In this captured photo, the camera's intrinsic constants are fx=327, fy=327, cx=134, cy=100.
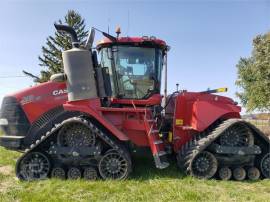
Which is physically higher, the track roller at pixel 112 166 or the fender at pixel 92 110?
the fender at pixel 92 110

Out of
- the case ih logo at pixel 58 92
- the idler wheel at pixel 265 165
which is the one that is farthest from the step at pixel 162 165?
the case ih logo at pixel 58 92

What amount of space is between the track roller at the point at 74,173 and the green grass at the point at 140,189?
0.95 feet

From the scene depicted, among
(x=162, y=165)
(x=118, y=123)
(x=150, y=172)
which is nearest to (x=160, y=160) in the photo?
(x=162, y=165)

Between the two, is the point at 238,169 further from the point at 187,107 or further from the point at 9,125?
the point at 9,125

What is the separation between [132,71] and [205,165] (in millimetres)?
2614

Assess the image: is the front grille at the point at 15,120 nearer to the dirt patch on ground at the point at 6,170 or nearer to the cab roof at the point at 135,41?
the dirt patch on ground at the point at 6,170

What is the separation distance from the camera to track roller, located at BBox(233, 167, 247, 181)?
273 inches

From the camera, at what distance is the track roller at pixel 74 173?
662cm

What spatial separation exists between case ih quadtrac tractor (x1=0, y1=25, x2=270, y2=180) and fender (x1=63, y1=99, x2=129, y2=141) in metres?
0.02

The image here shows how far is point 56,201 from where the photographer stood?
5.27 metres

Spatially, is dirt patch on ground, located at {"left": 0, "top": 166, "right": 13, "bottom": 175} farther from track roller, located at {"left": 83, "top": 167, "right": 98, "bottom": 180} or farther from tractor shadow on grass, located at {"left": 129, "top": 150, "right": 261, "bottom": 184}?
tractor shadow on grass, located at {"left": 129, "top": 150, "right": 261, "bottom": 184}

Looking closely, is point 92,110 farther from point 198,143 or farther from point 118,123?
point 198,143

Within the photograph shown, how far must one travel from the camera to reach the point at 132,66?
746 cm

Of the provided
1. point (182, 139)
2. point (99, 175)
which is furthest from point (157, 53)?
point (99, 175)
